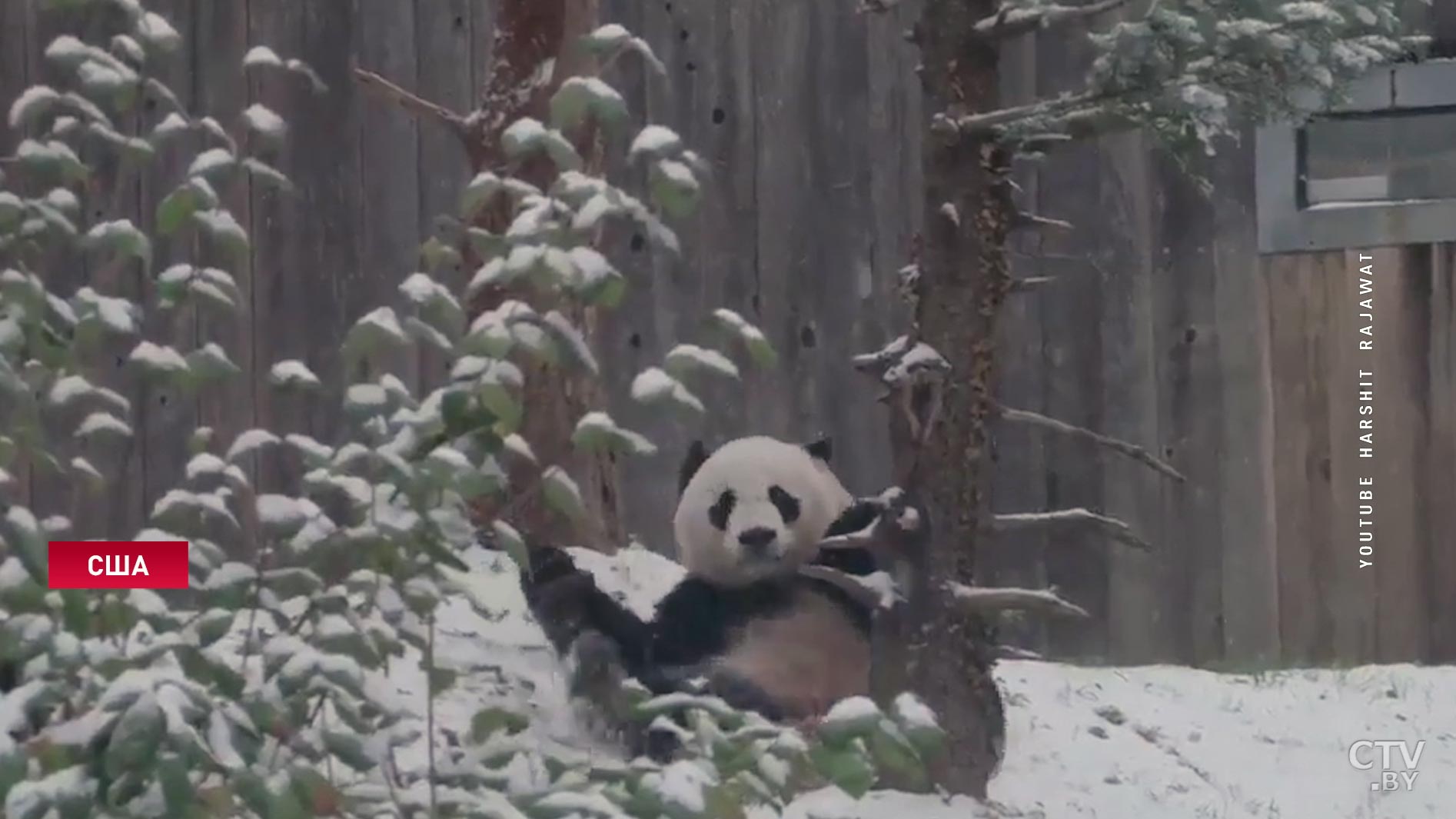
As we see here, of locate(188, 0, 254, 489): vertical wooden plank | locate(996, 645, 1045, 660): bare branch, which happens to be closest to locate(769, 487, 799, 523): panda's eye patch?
locate(996, 645, 1045, 660): bare branch

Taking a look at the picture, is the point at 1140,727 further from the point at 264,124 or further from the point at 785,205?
Answer: the point at 264,124

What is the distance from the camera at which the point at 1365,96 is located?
420 cm

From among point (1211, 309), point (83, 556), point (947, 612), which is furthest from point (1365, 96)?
point (83, 556)

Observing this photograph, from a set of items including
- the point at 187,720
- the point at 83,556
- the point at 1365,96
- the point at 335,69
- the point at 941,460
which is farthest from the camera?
the point at 335,69

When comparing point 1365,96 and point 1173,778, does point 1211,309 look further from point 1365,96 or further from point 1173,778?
point 1173,778

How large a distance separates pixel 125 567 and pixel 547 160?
181 centimetres

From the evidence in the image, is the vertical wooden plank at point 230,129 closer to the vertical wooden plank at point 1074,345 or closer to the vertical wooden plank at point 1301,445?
the vertical wooden plank at point 1074,345

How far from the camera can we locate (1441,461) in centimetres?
422

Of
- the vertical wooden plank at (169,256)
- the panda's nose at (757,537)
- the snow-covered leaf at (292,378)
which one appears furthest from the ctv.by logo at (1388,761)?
the vertical wooden plank at (169,256)

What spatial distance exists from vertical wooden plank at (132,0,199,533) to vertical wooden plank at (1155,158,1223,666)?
7.82 feet

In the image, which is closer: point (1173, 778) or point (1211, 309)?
point (1173, 778)

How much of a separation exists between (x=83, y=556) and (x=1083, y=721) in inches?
83.8

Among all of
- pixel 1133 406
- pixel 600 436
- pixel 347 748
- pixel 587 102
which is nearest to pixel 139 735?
pixel 347 748

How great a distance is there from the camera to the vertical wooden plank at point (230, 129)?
4.62m
